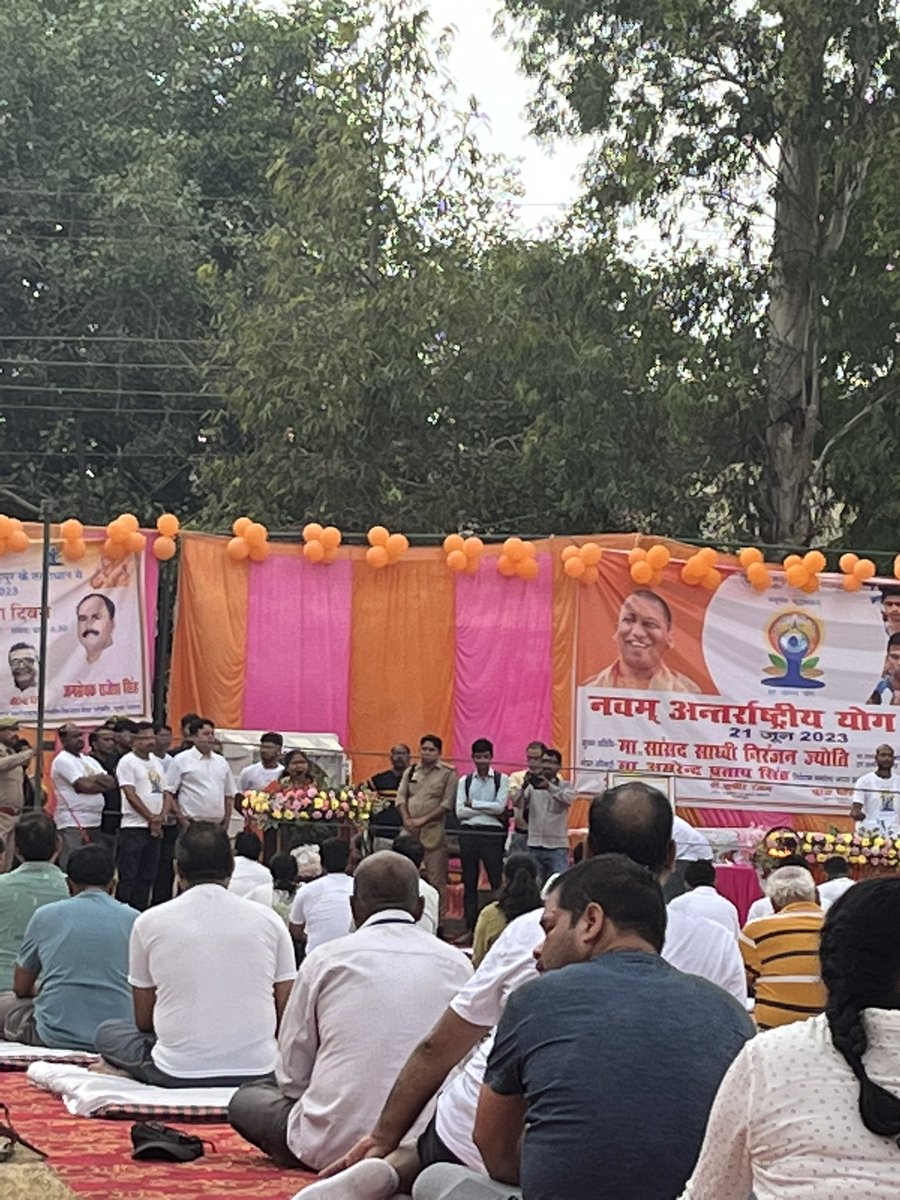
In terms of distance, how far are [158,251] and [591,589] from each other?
11654 millimetres

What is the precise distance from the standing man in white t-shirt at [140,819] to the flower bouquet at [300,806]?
0.76 meters

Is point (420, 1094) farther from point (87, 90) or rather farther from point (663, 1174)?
point (87, 90)

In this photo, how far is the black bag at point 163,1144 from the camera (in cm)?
628

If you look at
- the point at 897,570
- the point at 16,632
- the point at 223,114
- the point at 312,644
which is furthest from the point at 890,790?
the point at 223,114

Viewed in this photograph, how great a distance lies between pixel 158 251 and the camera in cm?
2669

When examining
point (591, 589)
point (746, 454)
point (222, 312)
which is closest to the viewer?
point (591, 589)

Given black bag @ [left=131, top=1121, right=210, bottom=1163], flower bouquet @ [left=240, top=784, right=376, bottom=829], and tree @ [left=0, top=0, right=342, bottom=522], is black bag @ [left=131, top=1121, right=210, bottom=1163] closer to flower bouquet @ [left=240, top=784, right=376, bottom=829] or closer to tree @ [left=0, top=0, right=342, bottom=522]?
flower bouquet @ [left=240, top=784, right=376, bottom=829]

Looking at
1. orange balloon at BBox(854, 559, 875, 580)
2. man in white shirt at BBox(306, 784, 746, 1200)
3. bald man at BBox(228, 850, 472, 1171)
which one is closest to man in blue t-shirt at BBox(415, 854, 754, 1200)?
man in white shirt at BBox(306, 784, 746, 1200)

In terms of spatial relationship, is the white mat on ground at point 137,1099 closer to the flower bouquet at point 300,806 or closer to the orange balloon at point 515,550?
the flower bouquet at point 300,806

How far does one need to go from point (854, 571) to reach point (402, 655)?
12.5 ft

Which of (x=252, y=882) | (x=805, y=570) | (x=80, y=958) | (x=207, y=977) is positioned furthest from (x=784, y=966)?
(x=805, y=570)

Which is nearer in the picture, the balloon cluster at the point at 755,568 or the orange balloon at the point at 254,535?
the balloon cluster at the point at 755,568

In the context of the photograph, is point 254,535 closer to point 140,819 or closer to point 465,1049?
point 140,819

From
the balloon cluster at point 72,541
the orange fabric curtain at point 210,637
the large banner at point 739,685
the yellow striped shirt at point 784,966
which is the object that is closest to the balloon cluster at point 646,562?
the large banner at point 739,685
